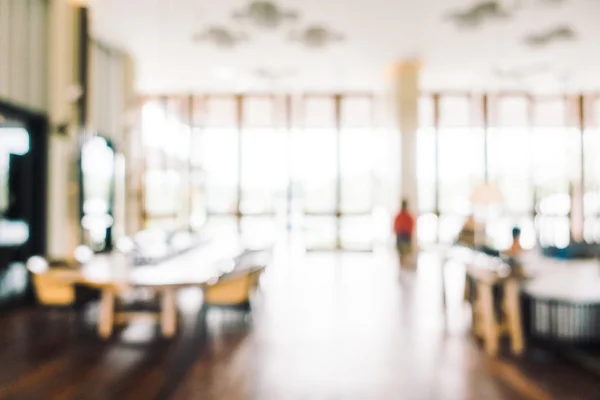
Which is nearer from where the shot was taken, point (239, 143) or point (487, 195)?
point (487, 195)

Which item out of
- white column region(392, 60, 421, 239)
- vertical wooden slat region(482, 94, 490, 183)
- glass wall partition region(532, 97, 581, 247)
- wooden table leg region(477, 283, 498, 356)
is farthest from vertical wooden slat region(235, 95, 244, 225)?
wooden table leg region(477, 283, 498, 356)

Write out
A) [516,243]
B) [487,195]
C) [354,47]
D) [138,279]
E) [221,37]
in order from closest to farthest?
[138,279]
[516,243]
[487,195]
[221,37]
[354,47]

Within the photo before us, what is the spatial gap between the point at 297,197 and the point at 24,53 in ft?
25.7

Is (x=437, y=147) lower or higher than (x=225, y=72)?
lower

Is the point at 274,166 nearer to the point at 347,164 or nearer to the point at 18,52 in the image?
the point at 347,164

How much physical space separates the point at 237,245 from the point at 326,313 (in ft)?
9.26

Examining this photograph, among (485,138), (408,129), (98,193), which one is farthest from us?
(485,138)

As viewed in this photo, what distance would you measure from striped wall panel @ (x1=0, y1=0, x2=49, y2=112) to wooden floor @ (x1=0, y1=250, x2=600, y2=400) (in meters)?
2.96

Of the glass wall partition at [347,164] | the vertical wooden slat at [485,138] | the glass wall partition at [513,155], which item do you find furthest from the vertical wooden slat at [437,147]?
the glass wall partition at [513,155]

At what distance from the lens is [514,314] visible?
459 centimetres

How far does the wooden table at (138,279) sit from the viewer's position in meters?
4.82

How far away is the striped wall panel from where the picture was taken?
6.28m

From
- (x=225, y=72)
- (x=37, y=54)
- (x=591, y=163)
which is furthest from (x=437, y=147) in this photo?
(x=37, y=54)

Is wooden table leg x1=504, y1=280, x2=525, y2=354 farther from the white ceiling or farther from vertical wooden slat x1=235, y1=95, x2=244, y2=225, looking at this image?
vertical wooden slat x1=235, y1=95, x2=244, y2=225
